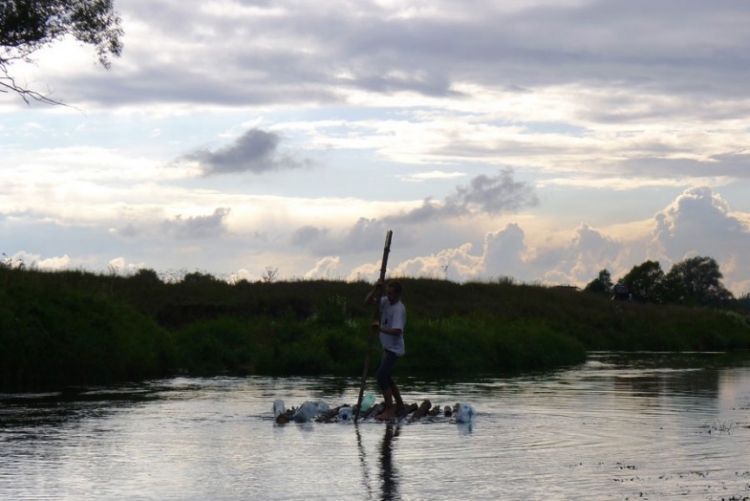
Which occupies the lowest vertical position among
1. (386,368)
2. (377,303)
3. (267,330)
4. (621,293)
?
(386,368)

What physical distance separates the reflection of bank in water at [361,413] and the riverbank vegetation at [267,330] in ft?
32.1

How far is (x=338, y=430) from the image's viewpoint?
18.4 meters

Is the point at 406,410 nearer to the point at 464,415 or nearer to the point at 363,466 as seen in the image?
the point at 464,415

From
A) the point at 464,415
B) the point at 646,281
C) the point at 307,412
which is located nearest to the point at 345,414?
the point at 307,412

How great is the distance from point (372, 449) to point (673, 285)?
114180mm

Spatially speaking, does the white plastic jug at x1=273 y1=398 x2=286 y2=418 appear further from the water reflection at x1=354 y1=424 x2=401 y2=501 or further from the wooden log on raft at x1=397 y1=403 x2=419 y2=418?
the water reflection at x1=354 y1=424 x2=401 y2=501

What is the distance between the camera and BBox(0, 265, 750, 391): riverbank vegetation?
28938 millimetres

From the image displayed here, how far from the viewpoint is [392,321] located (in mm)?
19438

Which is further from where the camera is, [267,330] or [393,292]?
[267,330]

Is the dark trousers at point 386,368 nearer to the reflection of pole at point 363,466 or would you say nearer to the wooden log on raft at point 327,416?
the wooden log on raft at point 327,416

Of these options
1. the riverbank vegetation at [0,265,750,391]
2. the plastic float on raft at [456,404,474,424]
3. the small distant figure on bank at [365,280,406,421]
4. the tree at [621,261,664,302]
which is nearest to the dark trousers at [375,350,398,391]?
the small distant figure on bank at [365,280,406,421]

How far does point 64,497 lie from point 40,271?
2646 cm

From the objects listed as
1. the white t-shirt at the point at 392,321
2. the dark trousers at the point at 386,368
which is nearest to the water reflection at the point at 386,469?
the dark trousers at the point at 386,368

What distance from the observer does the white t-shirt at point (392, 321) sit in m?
19.4
